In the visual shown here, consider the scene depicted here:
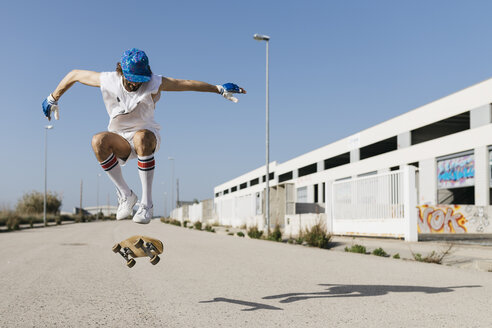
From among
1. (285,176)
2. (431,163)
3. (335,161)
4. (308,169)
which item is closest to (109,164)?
(431,163)

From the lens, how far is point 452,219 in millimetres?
25453

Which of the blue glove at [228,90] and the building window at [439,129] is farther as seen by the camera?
the building window at [439,129]

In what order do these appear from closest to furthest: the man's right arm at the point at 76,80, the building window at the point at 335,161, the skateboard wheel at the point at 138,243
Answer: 1. the man's right arm at the point at 76,80
2. the skateboard wheel at the point at 138,243
3. the building window at the point at 335,161

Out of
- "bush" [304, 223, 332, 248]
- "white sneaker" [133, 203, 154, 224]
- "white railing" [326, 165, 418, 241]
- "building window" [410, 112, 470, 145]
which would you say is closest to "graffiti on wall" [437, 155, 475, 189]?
"building window" [410, 112, 470, 145]

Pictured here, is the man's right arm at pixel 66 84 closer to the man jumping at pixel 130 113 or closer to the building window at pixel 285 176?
the man jumping at pixel 130 113

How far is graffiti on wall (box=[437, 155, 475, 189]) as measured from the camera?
31.9 metres

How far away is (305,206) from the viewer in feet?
110

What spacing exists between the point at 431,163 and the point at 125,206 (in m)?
35.2

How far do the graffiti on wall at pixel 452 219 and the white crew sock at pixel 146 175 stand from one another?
68.7 ft

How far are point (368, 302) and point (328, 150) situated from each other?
4806cm

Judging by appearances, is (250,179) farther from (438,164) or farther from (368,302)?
(368,302)

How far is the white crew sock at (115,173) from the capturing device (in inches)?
163

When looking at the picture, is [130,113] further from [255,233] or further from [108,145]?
[255,233]

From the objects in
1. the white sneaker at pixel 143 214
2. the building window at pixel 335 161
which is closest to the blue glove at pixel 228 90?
the white sneaker at pixel 143 214
